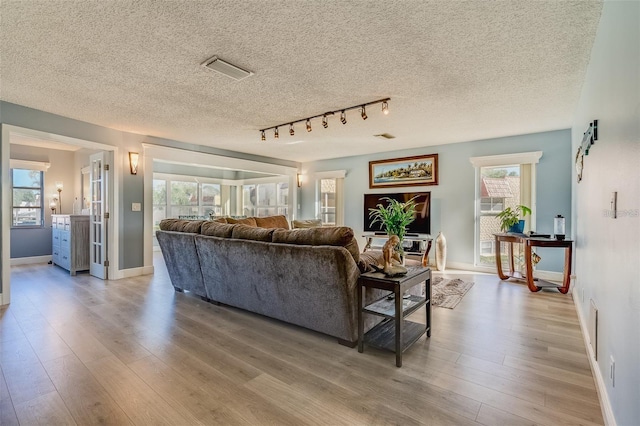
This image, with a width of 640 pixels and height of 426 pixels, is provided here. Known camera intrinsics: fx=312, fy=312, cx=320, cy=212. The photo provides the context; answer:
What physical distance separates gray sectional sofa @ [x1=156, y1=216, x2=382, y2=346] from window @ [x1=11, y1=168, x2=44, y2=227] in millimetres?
4805

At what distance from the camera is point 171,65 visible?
8.77 ft

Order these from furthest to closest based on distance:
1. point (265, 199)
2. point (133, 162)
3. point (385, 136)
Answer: point (265, 199) < point (385, 136) < point (133, 162)

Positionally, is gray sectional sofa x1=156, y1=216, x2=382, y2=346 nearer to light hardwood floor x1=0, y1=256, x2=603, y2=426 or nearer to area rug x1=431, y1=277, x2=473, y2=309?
light hardwood floor x1=0, y1=256, x2=603, y2=426

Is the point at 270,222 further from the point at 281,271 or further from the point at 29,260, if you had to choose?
the point at 29,260

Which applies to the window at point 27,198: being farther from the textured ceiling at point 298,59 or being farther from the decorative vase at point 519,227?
the decorative vase at point 519,227

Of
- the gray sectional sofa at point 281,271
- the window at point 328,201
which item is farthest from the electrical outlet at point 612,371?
the window at point 328,201

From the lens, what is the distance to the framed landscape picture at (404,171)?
6.02 metres

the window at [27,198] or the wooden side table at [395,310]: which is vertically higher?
the window at [27,198]

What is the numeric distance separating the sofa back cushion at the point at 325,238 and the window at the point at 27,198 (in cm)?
652

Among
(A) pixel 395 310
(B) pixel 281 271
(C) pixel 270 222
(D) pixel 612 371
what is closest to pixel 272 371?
(B) pixel 281 271

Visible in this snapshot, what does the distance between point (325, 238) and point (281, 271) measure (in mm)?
549

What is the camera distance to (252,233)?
2.94 metres

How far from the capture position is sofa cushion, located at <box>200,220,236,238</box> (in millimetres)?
3180

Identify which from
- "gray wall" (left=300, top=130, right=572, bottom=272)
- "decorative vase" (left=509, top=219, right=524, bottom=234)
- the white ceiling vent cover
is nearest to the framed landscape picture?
"gray wall" (left=300, top=130, right=572, bottom=272)
